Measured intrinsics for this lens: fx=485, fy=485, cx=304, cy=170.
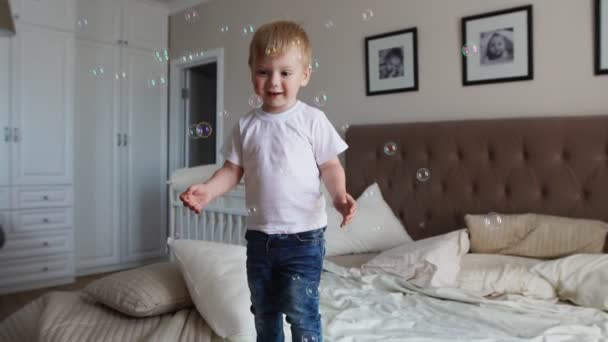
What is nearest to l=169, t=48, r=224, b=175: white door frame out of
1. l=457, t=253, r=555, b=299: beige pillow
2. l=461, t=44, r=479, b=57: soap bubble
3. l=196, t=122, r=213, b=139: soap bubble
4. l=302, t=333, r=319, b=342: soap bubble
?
l=461, t=44, r=479, b=57: soap bubble

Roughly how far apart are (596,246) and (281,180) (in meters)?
1.55

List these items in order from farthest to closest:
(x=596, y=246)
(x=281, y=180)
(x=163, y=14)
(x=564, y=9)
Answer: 1. (x=163, y=14)
2. (x=564, y=9)
3. (x=596, y=246)
4. (x=281, y=180)

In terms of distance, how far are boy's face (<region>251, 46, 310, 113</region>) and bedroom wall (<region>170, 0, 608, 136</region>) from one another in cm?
181

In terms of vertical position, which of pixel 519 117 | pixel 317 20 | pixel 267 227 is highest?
pixel 317 20

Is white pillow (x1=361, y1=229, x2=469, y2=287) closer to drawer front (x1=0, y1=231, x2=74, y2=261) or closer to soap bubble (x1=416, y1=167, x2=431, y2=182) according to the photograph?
soap bubble (x1=416, y1=167, x2=431, y2=182)

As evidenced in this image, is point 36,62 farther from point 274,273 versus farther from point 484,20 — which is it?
point 274,273

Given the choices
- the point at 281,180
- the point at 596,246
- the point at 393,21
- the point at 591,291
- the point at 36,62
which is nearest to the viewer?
the point at 281,180

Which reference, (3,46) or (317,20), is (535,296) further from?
(3,46)

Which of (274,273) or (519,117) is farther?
(519,117)

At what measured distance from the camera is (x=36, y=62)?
3484 mm

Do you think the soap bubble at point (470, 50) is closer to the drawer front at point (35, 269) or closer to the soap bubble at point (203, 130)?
the soap bubble at point (203, 130)

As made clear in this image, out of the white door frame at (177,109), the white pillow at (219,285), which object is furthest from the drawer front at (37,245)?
the white pillow at (219,285)

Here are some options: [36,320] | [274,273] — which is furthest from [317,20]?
[274,273]

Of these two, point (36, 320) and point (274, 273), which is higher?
point (274, 273)
